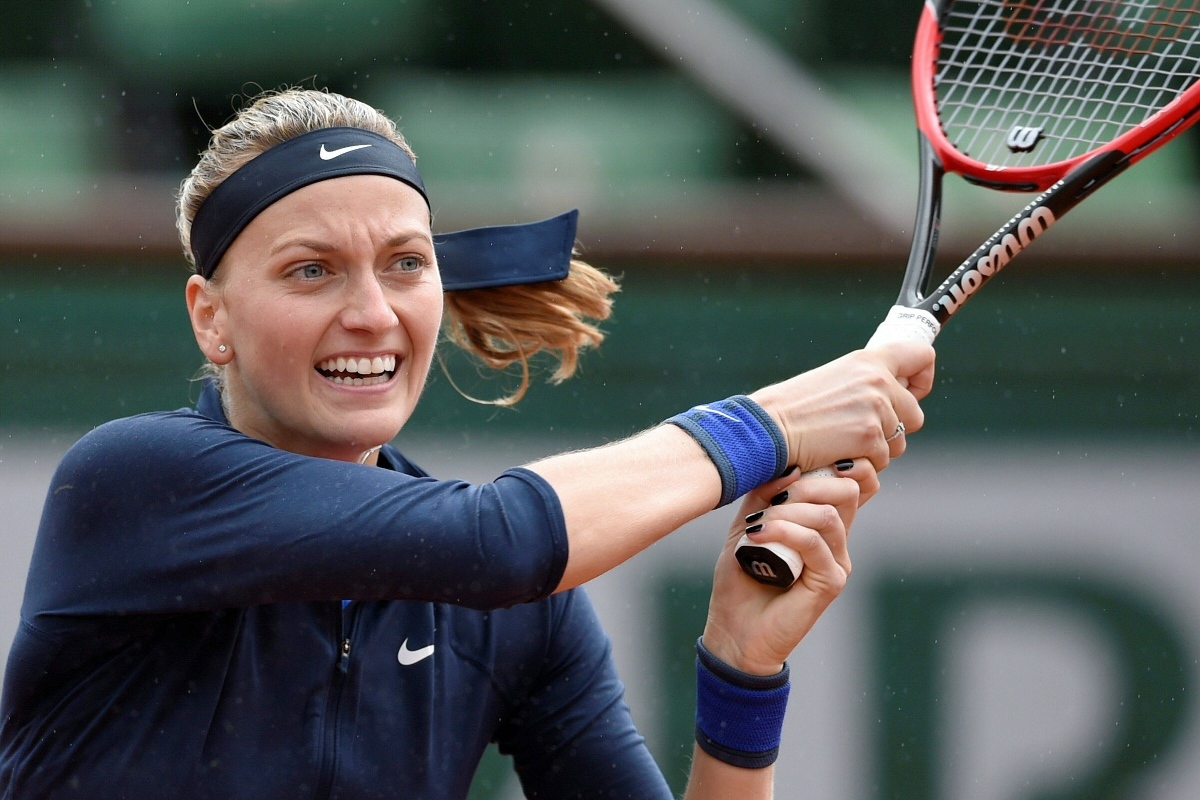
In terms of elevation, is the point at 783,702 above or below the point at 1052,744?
above

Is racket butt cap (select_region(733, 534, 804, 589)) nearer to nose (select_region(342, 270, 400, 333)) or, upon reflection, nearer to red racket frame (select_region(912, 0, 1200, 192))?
nose (select_region(342, 270, 400, 333))

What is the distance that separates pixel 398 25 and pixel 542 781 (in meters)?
4.36

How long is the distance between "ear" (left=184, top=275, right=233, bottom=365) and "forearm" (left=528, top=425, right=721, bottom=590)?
577 mm

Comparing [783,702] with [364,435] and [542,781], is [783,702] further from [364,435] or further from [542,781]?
[364,435]

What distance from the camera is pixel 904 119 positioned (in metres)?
6.12

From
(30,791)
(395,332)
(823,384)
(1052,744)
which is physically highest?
(395,332)

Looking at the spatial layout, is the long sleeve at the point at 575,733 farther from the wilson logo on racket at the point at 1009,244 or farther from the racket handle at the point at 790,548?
the wilson logo on racket at the point at 1009,244

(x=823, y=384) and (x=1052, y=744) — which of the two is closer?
(x=823, y=384)

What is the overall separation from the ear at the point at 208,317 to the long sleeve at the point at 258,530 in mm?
238

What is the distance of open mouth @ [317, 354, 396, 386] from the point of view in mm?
2158

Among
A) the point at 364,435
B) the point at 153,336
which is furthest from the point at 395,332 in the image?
the point at 153,336

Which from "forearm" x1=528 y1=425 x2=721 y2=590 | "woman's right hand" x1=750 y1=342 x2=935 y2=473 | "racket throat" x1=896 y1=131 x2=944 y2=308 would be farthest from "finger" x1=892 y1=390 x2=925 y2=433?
"forearm" x1=528 y1=425 x2=721 y2=590

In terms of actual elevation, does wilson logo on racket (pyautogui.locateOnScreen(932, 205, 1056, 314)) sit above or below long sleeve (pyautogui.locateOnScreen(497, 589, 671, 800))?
above

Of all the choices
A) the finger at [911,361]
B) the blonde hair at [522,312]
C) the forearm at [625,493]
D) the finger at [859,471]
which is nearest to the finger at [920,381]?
the finger at [911,361]
